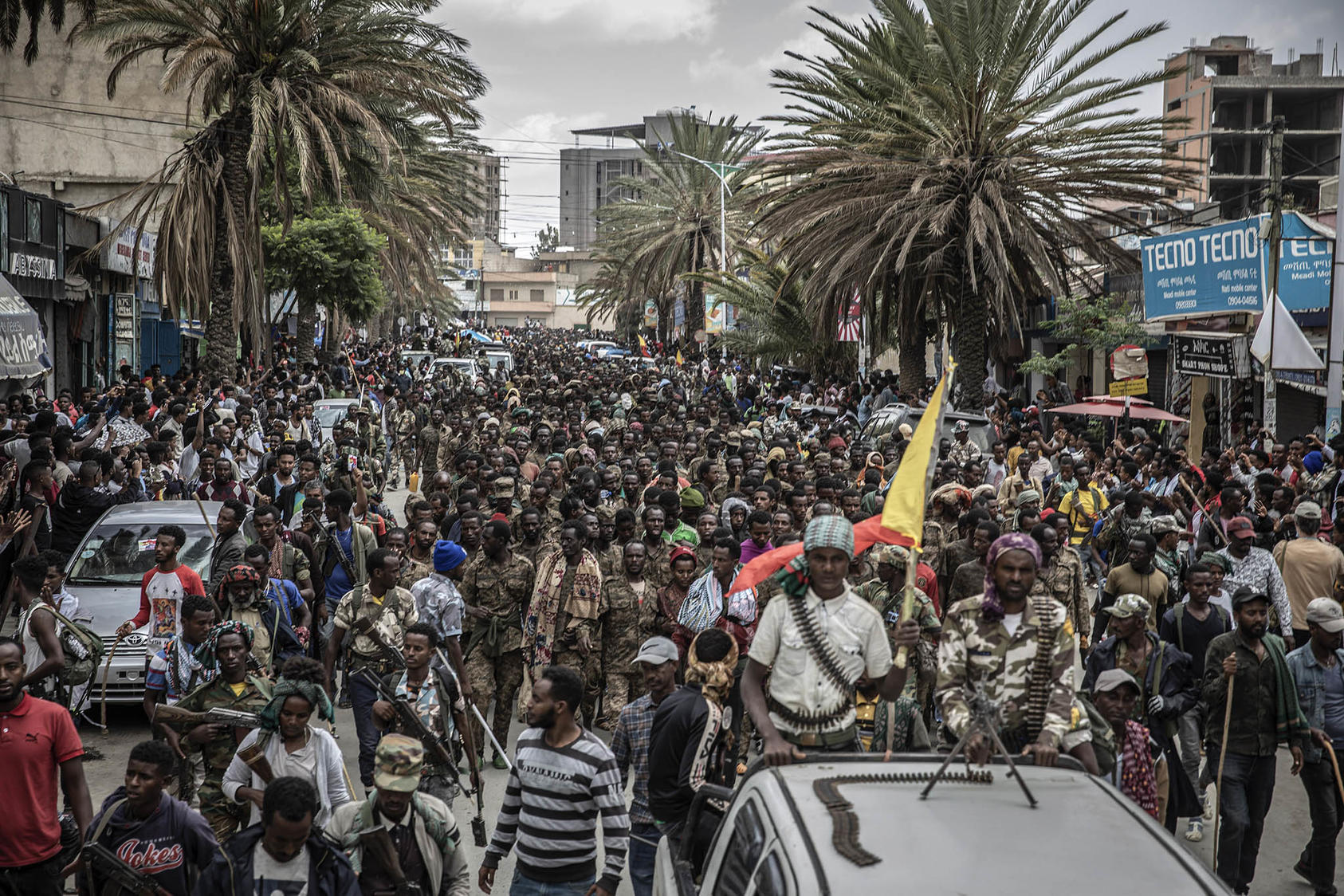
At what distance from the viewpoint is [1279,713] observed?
6.80 metres

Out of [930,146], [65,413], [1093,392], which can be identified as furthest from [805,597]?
[1093,392]

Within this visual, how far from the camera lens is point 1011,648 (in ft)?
16.3

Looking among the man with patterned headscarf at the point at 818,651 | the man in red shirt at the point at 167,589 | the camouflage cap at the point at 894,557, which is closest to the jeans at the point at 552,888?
the man with patterned headscarf at the point at 818,651

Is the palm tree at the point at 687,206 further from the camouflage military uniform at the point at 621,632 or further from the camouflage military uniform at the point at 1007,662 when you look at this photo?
the camouflage military uniform at the point at 1007,662

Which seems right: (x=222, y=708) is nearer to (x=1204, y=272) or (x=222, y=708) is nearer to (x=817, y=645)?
(x=817, y=645)

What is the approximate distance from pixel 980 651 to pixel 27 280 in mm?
20457

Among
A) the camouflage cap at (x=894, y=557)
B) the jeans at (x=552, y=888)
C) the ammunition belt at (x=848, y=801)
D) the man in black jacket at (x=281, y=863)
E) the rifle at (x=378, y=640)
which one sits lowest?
the jeans at (x=552, y=888)

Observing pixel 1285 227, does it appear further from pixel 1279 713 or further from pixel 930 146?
pixel 1279 713

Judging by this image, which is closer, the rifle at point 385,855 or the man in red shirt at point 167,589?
the rifle at point 385,855

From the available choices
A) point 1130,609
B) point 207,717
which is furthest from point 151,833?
point 1130,609

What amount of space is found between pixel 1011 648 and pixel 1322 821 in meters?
3.12

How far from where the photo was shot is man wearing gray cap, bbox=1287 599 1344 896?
6.87 meters

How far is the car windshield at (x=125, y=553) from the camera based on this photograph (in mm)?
10461

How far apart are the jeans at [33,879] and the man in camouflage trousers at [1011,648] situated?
150 inches
